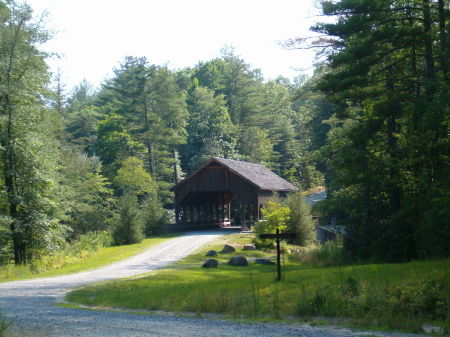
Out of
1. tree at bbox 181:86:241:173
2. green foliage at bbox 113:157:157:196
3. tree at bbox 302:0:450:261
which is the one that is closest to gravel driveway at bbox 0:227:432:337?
tree at bbox 302:0:450:261

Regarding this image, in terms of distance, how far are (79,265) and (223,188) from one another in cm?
1595

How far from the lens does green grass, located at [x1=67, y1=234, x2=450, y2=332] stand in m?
8.81

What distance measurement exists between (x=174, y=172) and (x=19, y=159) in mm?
31292

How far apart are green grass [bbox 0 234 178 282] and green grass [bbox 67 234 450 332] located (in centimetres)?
698

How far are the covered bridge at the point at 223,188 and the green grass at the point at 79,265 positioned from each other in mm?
8897

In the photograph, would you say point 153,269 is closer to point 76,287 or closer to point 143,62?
point 76,287

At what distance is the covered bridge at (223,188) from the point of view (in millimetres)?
35812

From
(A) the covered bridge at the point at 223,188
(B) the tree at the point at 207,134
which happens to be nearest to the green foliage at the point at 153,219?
(A) the covered bridge at the point at 223,188

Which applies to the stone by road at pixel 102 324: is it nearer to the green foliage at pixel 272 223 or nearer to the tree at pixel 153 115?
the green foliage at pixel 272 223

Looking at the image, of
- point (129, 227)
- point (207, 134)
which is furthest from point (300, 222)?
point (207, 134)

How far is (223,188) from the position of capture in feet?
121

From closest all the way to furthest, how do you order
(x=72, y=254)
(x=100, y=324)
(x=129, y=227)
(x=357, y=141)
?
1. (x=100, y=324)
2. (x=357, y=141)
3. (x=72, y=254)
4. (x=129, y=227)

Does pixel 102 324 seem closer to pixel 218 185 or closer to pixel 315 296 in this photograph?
pixel 315 296

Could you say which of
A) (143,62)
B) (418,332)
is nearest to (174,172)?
(143,62)
